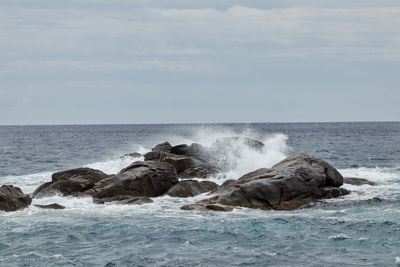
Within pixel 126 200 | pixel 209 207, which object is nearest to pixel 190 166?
pixel 126 200

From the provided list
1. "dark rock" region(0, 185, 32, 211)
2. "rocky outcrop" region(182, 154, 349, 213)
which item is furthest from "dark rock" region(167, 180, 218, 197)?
"dark rock" region(0, 185, 32, 211)

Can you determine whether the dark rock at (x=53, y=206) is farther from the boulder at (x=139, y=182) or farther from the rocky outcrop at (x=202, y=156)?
the rocky outcrop at (x=202, y=156)

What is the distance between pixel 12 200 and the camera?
3700cm

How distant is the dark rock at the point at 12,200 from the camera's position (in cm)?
3666

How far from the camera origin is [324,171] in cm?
4122

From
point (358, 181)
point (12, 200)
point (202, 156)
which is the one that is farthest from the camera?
point (202, 156)

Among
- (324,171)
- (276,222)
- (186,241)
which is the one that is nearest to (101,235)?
(186,241)

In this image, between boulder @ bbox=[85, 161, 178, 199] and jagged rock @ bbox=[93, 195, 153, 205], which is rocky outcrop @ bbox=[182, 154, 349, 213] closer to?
jagged rock @ bbox=[93, 195, 153, 205]

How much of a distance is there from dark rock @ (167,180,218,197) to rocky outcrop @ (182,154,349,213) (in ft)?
6.50

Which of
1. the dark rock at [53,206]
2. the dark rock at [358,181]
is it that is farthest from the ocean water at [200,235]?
the dark rock at [358,181]

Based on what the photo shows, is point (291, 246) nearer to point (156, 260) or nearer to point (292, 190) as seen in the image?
point (156, 260)

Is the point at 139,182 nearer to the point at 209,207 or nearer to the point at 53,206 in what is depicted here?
the point at 53,206

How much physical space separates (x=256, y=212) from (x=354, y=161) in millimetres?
43060

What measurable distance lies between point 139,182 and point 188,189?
10.0 ft
